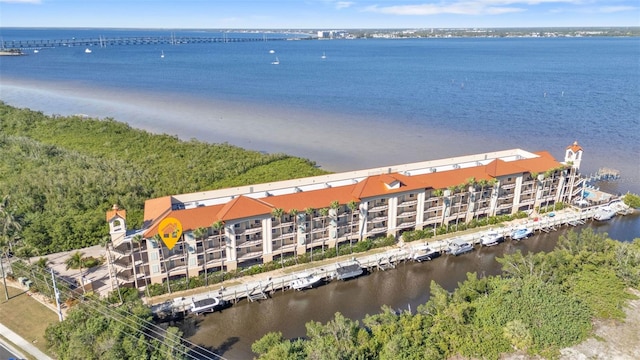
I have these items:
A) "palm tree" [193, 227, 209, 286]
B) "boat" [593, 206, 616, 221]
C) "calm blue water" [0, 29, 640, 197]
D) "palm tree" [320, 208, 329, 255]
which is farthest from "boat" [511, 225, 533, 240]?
"palm tree" [193, 227, 209, 286]

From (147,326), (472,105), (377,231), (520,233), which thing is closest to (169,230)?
(147,326)

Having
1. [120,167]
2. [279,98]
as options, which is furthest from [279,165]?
[279,98]

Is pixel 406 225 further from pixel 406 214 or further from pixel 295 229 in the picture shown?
pixel 295 229

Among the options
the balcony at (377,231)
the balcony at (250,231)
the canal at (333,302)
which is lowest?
the canal at (333,302)

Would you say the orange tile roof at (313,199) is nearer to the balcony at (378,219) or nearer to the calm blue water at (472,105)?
the balcony at (378,219)

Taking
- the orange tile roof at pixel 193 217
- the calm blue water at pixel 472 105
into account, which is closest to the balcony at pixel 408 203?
the orange tile roof at pixel 193 217

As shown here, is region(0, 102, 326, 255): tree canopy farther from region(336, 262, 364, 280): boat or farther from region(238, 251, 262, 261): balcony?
region(336, 262, 364, 280): boat

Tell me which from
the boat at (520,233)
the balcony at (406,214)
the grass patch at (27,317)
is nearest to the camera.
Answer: the grass patch at (27,317)
